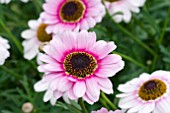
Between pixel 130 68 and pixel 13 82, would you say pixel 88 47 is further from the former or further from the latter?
pixel 13 82

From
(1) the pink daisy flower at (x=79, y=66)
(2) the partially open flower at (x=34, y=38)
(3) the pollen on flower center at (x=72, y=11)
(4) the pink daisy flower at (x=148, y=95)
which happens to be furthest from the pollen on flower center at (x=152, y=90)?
(2) the partially open flower at (x=34, y=38)

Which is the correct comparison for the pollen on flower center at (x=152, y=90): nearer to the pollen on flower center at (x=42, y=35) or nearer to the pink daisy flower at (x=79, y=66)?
the pink daisy flower at (x=79, y=66)

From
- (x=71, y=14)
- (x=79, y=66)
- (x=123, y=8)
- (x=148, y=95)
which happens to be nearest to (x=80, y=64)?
(x=79, y=66)

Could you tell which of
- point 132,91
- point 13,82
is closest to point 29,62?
point 13,82

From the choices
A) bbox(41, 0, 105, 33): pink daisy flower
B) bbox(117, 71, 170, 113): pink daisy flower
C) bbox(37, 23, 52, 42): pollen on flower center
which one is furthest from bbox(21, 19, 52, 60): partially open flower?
bbox(117, 71, 170, 113): pink daisy flower

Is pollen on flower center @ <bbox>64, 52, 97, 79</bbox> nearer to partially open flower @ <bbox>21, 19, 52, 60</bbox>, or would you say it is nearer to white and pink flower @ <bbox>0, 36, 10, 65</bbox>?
white and pink flower @ <bbox>0, 36, 10, 65</bbox>

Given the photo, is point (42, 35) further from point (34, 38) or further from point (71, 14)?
point (71, 14)
